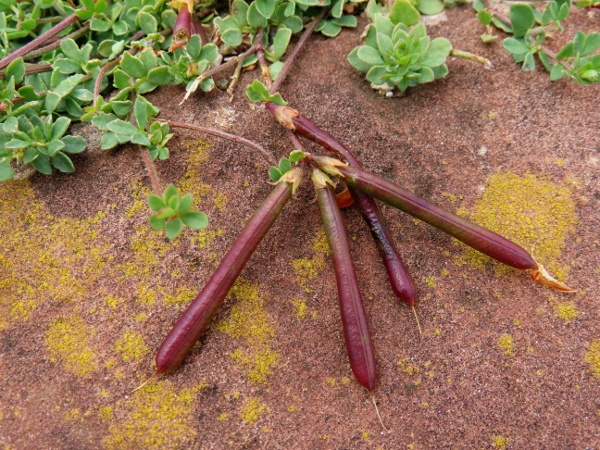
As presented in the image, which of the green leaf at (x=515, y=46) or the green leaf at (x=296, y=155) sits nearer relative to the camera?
the green leaf at (x=296, y=155)

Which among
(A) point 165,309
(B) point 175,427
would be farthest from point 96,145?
(B) point 175,427

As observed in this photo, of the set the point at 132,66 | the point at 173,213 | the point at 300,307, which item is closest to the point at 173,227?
the point at 173,213

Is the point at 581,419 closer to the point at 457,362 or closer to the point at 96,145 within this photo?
the point at 457,362

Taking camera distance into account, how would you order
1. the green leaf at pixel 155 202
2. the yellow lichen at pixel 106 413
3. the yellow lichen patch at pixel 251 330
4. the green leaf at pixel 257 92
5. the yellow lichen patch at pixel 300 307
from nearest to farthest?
the green leaf at pixel 155 202
the yellow lichen at pixel 106 413
the yellow lichen patch at pixel 251 330
the yellow lichen patch at pixel 300 307
the green leaf at pixel 257 92

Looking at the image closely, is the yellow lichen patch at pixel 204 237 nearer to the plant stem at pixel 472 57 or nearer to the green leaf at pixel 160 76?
the green leaf at pixel 160 76

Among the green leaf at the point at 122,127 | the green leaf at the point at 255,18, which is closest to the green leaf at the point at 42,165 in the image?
the green leaf at the point at 122,127

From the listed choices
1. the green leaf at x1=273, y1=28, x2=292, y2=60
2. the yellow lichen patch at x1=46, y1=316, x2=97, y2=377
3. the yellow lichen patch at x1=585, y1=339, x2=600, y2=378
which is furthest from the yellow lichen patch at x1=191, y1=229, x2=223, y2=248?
the yellow lichen patch at x1=585, y1=339, x2=600, y2=378
